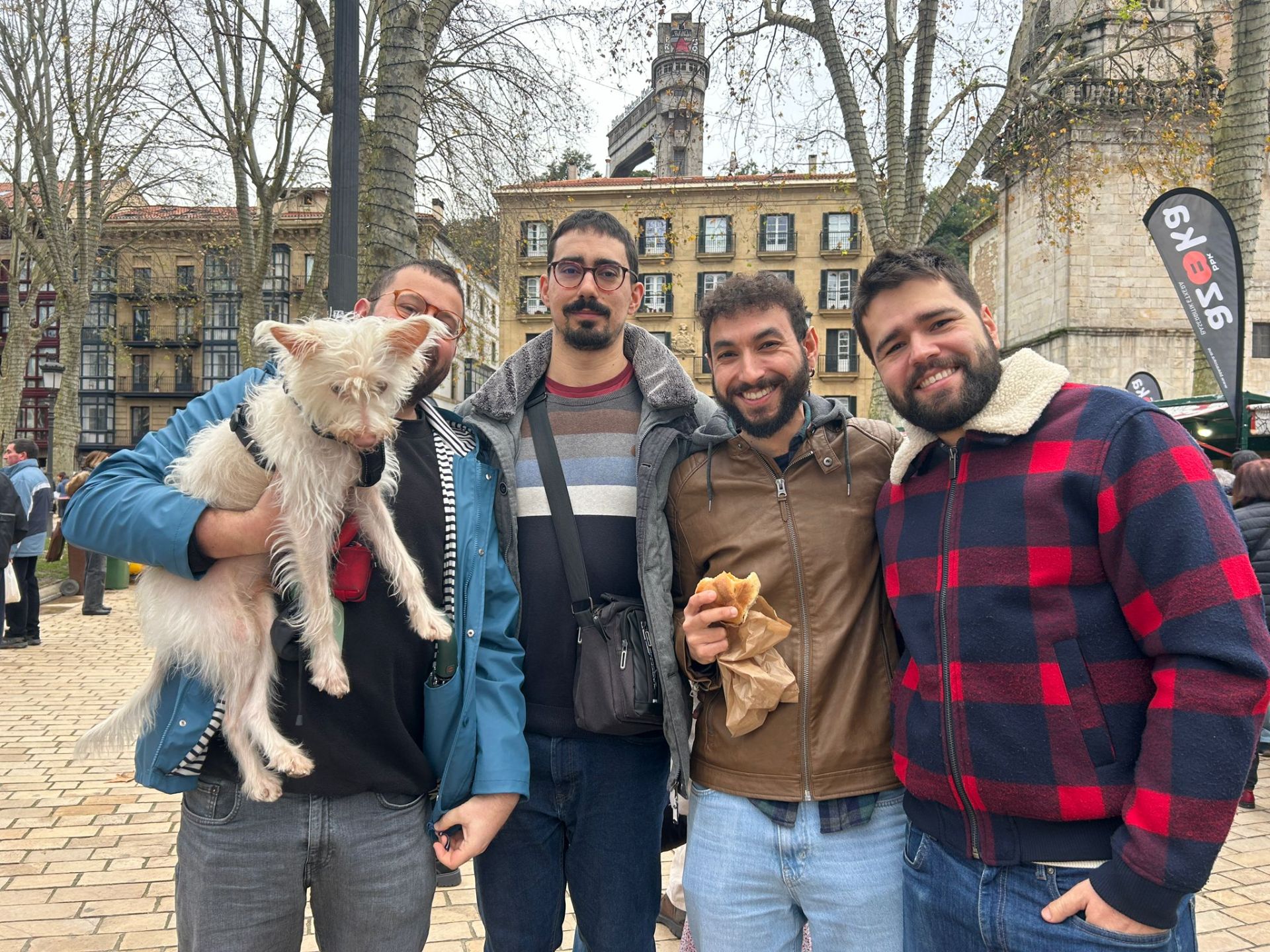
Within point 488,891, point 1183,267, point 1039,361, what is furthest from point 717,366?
point 1183,267

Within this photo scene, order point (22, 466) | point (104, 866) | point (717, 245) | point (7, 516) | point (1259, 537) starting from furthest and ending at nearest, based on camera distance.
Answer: point (717, 245) → point (22, 466) → point (7, 516) → point (1259, 537) → point (104, 866)

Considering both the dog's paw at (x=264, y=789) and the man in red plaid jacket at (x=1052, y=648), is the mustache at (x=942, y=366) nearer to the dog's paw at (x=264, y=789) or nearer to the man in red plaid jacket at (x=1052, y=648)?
the man in red plaid jacket at (x=1052, y=648)

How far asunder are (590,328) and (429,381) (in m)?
0.66

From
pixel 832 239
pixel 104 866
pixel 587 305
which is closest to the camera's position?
pixel 587 305

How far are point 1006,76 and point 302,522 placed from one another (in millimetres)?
15548

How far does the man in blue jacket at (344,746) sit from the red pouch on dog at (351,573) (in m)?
0.06

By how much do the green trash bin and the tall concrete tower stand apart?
1448 centimetres

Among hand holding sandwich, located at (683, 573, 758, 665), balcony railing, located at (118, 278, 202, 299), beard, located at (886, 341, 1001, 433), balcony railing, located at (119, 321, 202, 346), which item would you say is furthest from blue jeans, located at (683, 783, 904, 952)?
balcony railing, located at (119, 321, 202, 346)

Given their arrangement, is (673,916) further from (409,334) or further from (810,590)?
(409,334)

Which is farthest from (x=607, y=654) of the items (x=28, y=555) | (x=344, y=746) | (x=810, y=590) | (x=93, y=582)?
(x=93, y=582)

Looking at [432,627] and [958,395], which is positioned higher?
[958,395]

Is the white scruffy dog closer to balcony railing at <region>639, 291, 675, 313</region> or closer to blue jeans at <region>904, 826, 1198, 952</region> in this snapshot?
blue jeans at <region>904, 826, 1198, 952</region>

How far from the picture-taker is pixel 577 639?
2.66m

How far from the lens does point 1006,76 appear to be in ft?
45.1
